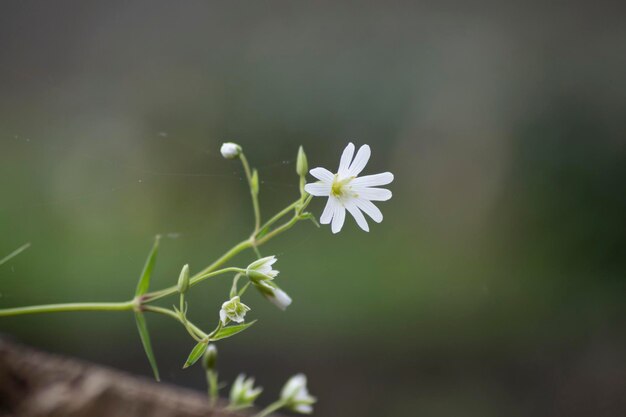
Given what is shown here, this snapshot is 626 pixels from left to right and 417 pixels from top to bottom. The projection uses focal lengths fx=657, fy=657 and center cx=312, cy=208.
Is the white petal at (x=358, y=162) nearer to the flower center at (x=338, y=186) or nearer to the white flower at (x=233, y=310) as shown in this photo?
the flower center at (x=338, y=186)

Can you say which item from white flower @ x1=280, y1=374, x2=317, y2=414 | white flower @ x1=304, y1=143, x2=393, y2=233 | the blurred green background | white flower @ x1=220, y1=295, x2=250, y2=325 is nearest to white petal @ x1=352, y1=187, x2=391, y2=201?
white flower @ x1=304, y1=143, x2=393, y2=233

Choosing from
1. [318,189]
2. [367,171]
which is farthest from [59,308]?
[367,171]

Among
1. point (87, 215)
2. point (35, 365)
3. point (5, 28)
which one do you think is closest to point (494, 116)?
point (87, 215)

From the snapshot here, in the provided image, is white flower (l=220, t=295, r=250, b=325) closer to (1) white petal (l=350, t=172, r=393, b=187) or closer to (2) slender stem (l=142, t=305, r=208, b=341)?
(2) slender stem (l=142, t=305, r=208, b=341)

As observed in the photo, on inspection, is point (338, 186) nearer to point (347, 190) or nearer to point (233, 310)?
point (347, 190)

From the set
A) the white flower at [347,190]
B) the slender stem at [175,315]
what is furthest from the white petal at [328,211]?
the slender stem at [175,315]

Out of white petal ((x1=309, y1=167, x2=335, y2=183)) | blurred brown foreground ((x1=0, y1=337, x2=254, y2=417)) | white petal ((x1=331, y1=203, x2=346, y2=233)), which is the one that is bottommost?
blurred brown foreground ((x1=0, y1=337, x2=254, y2=417))
